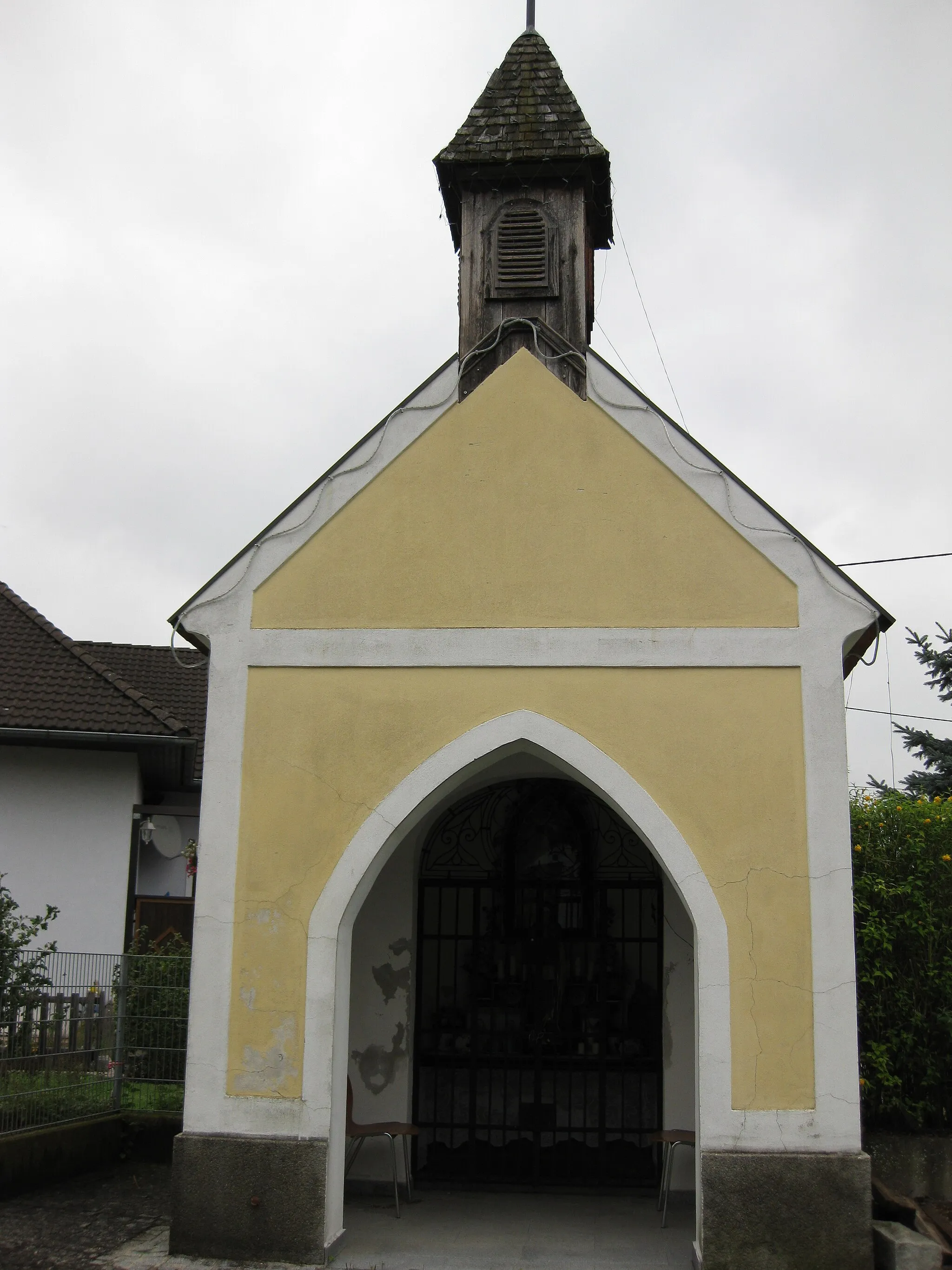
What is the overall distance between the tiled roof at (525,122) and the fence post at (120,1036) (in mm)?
6502

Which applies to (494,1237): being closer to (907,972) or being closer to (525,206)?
(907,972)

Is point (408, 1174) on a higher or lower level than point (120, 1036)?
lower

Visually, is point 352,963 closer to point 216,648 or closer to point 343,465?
point 216,648

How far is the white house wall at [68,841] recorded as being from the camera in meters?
12.6

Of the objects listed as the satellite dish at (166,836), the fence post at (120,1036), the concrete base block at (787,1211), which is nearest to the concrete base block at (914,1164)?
the concrete base block at (787,1211)

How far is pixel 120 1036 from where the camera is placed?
353 inches

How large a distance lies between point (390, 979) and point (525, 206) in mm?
5650

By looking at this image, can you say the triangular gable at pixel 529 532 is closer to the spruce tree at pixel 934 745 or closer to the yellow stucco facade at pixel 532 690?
the yellow stucco facade at pixel 532 690

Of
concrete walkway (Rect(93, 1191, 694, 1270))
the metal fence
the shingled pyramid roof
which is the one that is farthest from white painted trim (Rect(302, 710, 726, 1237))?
the shingled pyramid roof

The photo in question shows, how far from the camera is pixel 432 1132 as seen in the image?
8711 mm

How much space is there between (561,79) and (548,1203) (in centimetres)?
808

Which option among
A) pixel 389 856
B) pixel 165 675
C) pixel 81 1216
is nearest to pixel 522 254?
pixel 389 856

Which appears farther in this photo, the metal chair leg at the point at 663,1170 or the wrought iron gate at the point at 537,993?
the wrought iron gate at the point at 537,993

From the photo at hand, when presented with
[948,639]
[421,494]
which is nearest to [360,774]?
[421,494]
